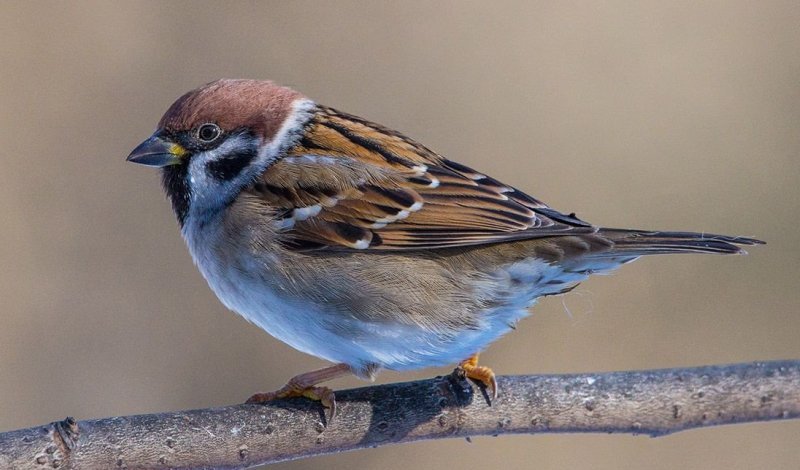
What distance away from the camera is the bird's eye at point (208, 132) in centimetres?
401

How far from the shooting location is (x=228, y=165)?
4059mm

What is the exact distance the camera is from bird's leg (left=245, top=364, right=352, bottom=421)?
356cm

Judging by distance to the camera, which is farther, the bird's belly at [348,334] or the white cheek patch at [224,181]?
the white cheek patch at [224,181]

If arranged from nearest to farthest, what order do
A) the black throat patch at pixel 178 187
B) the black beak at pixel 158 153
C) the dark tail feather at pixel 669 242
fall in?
the dark tail feather at pixel 669 242 → the black beak at pixel 158 153 → the black throat patch at pixel 178 187

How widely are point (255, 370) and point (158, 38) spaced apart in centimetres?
217

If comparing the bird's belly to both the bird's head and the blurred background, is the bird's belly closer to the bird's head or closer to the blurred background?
the bird's head

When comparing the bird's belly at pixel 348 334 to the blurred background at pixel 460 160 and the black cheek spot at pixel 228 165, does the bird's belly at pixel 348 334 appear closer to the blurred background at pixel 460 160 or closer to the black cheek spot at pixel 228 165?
the black cheek spot at pixel 228 165

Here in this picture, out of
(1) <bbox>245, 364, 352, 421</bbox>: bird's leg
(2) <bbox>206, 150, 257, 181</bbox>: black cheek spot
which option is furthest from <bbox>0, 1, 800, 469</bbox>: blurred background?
(2) <bbox>206, 150, 257, 181</bbox>: black cheek spot

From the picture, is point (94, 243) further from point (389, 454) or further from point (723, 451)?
point (723, 451)

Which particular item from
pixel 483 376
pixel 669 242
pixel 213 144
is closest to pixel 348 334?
pixel 483 376

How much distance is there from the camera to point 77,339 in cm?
613

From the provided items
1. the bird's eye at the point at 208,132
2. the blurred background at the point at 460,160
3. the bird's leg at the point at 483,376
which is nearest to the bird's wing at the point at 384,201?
the bird's eye at the point at 208,132

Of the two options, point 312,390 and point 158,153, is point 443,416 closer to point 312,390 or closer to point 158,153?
point 312,390

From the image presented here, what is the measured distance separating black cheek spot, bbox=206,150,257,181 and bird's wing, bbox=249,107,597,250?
4.4 inches
